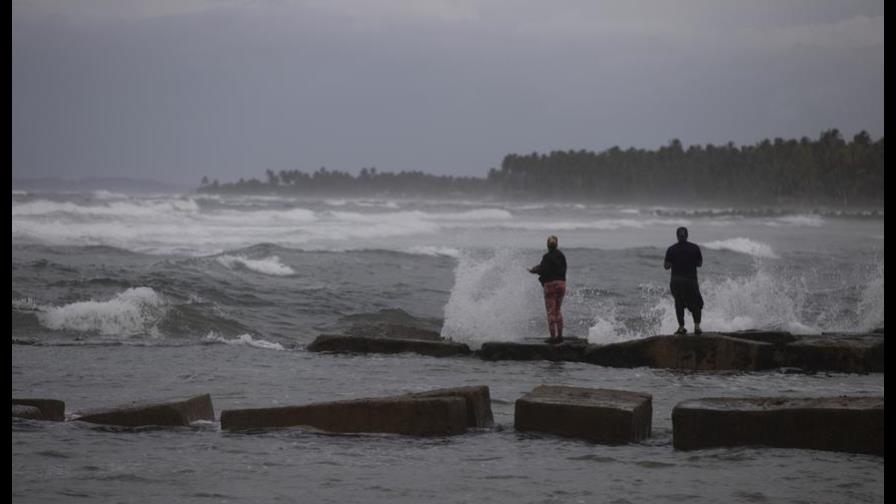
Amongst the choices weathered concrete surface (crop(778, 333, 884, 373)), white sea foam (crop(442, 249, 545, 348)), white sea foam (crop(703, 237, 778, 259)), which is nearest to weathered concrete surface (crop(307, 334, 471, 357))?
white sea foam (crop(442, 249, 545, 348))

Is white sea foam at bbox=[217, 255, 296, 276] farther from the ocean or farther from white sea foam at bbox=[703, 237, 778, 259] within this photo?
white sea foam at bbox=[703, 237, 778, 259]

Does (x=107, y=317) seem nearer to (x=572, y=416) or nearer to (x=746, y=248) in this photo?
(x=572, y=416)

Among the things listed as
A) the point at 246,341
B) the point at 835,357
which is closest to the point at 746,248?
the point at 835,357

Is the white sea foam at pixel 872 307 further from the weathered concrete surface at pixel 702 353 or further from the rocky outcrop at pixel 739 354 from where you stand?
the weathered concrete surface at pixel 702 353

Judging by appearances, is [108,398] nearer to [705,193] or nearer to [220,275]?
[220,275]

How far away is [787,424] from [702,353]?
4494 millimetres

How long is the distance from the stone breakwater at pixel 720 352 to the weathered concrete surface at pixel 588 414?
12.7 feet

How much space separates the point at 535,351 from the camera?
13062 millimetres

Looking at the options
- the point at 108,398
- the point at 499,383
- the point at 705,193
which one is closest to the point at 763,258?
the point at 499,383

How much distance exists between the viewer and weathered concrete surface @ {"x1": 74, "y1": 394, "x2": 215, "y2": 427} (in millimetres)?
8672

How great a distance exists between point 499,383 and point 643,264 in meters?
19.3

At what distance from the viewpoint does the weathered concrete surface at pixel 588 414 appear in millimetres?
8156

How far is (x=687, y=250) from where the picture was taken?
1337cm
